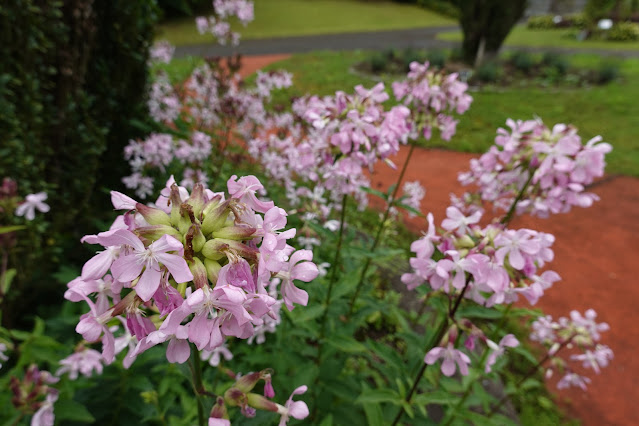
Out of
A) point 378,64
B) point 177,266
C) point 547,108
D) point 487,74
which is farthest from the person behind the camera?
point 378,64

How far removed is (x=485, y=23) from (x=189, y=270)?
1468 centimetres

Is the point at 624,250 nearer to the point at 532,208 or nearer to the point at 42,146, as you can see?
the point at 532,208

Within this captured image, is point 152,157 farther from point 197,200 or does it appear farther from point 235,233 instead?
point 235,233

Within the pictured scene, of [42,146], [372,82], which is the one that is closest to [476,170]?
[42,146]

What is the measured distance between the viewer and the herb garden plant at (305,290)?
0.82m

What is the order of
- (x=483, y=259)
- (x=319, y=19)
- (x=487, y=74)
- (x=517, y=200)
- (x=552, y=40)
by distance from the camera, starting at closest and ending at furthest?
(x=483, y=259) < (x=517, y=200) < (x=487, y=74) < (x=552, y=40) < (x=319, y=19)

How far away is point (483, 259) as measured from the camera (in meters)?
1.24

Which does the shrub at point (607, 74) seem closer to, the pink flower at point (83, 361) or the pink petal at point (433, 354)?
the pink petal at point (433, 354)

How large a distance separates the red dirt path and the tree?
739 centimetres

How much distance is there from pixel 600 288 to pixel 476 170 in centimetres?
323

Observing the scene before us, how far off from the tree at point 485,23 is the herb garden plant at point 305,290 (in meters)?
11.9

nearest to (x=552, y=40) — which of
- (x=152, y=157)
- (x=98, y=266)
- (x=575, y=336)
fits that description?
(x=575, y=336)

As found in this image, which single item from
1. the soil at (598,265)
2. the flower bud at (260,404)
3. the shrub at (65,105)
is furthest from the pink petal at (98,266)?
the soil at (598,265)

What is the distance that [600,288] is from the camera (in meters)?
4.52
